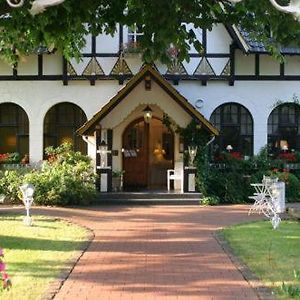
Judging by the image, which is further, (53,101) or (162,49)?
(53,101)

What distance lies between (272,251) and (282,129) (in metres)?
11.9

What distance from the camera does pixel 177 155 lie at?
68.7 ft

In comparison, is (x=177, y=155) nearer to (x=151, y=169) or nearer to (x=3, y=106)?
(x=151, y=169)

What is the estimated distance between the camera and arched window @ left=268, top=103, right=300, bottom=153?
875 inches

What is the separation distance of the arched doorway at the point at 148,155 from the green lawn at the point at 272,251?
733 cm

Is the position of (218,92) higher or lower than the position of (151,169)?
higher

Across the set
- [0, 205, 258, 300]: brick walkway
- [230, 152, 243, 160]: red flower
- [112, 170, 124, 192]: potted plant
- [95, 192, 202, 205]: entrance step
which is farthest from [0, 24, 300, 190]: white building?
[0, 205, 258, 300]: brick walkway

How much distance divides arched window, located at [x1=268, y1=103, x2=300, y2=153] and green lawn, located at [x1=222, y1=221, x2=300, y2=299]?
7.49 m

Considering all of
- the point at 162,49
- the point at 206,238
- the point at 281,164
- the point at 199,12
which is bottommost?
the point at 206,238

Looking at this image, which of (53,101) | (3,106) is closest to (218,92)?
(53,101)

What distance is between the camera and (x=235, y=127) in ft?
72.6

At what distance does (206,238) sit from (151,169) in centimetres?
919

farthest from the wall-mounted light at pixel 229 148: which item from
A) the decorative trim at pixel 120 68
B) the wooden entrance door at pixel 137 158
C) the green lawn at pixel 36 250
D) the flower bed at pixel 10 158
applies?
the green lawn at pixel 36 250

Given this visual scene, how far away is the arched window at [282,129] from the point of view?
22.2 meters
